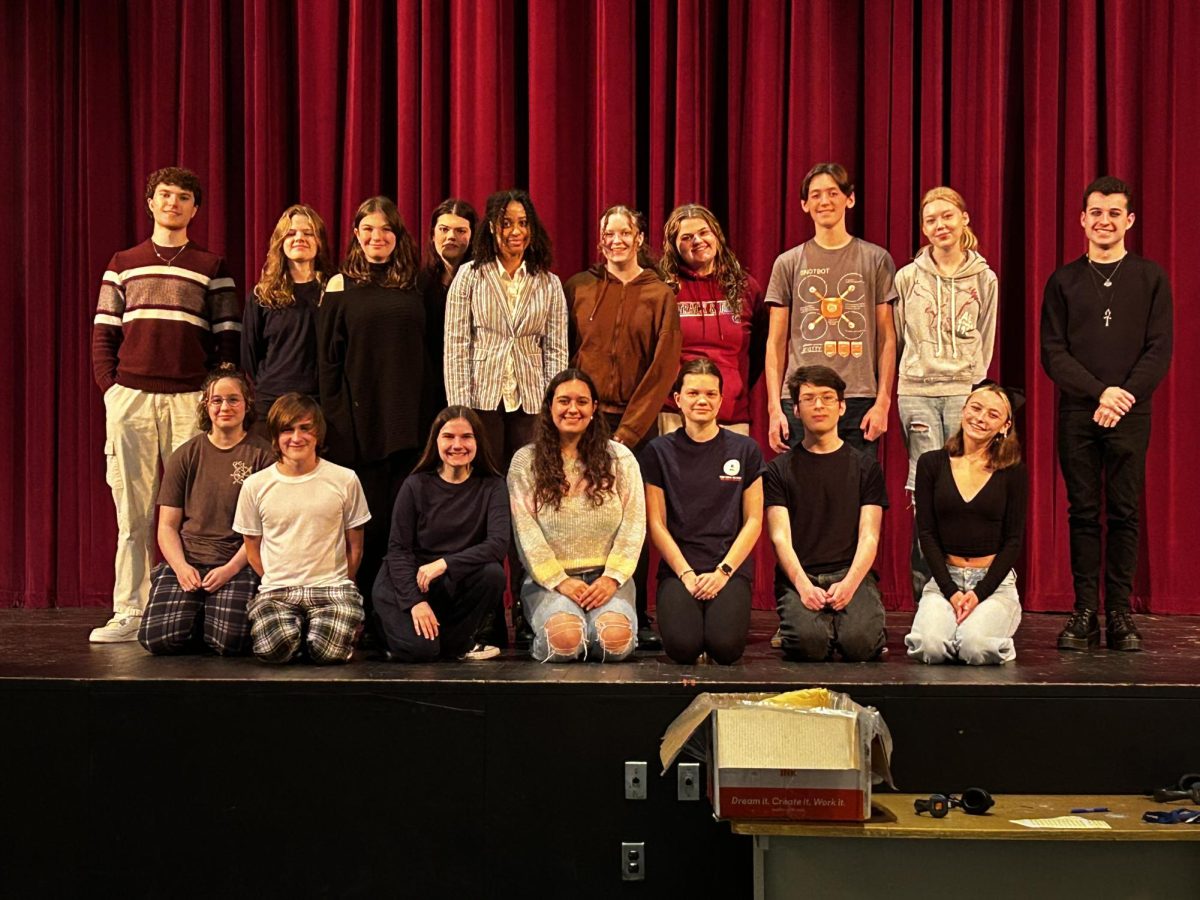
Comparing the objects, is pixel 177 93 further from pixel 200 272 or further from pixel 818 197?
pixel 818 197

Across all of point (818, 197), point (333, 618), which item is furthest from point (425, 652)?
point (818, 197)

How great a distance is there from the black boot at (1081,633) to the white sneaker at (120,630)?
3.20m

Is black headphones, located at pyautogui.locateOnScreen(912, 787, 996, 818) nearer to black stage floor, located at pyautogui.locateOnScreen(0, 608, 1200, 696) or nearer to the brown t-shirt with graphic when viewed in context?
black stage floor, located at pyautogui.locateOnScreen(0, 608, 1200, 696)

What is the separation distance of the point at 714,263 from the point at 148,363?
208 centimetres

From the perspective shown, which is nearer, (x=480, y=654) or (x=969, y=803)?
(x=969, y=803)

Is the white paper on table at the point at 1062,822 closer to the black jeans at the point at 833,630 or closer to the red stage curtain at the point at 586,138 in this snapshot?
the black jeans at the point at 833,630

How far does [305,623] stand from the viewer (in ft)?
13.1

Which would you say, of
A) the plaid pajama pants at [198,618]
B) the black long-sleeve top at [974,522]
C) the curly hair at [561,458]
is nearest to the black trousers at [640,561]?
the curly hair at [561,458]

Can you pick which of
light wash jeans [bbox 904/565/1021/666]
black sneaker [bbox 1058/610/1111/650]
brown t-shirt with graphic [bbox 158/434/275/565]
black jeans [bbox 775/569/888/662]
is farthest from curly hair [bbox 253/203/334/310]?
black sneaker [bbox 1058/610/1111/650]

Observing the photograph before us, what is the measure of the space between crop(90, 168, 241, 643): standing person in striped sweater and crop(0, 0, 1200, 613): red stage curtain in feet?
4.11

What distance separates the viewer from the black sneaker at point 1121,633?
4.25 meters

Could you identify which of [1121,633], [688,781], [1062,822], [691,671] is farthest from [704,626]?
[1121,633]

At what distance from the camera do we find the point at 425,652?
3.95 m

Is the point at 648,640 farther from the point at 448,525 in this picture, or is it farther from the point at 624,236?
the point at 624,236
